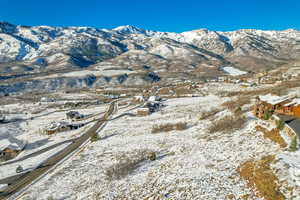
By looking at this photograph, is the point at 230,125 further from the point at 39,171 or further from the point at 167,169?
the point at 39,171

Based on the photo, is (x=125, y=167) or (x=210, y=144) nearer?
(x=125, y=167)

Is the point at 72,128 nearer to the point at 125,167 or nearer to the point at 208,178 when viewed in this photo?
the point at 125,167

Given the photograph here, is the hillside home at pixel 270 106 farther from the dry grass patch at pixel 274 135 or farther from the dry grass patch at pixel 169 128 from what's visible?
the dry grass patch at pixel 169 128

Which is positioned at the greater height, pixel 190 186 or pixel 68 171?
pixel 190 186

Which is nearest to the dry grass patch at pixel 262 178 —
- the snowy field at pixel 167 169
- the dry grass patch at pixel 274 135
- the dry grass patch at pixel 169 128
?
the snowy field at pixel 167 169

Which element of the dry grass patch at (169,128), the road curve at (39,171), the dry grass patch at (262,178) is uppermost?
the dry grass patch at (262,178)

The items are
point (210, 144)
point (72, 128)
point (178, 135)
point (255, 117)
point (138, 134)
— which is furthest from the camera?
point (72, 128)

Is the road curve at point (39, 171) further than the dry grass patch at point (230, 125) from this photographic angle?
No

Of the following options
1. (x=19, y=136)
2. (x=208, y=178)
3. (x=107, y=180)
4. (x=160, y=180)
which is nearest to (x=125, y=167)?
(x=107, y=180)
